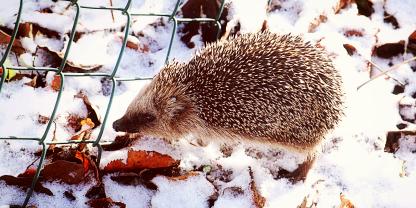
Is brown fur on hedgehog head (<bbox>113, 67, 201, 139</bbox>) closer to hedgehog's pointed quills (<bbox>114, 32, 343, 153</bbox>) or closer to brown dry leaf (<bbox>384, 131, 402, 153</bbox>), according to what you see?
hedgehog's pointed quills (<bbox>114, 32, 343, 153</bbox>)

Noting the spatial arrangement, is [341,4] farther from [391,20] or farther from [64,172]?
[64,172]

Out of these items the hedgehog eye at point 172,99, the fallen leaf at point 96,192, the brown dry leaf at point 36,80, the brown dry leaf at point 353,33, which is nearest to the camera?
the fallen leaf at point 96,192

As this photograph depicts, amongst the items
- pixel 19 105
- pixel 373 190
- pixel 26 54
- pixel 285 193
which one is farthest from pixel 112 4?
pixel 373 190

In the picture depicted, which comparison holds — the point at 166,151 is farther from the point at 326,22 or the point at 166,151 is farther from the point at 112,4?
the point at 326,22

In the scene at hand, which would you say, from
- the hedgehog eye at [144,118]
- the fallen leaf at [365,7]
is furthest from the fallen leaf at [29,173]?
the fallen leaf at [365,7]

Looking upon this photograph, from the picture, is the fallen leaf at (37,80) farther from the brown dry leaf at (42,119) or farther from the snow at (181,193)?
the snow at (181,193)

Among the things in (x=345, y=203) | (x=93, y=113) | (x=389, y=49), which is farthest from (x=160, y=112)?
(x=389, y=49)

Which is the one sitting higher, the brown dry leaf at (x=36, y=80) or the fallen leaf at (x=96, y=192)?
the brown dry leaf at (x=36, y=80)
